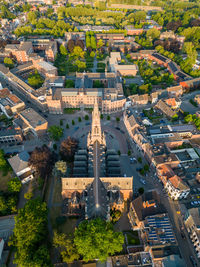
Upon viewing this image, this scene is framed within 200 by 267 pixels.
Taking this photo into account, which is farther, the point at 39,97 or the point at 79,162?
the point at 39,97

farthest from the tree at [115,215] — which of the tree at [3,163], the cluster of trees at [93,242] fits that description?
the tree at [3,163]

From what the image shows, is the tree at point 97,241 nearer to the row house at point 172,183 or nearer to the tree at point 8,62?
the row house at point 172,183

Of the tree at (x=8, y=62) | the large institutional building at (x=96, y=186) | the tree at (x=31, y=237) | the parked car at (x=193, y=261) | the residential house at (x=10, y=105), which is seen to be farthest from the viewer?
the tree at (x=8, y=62)

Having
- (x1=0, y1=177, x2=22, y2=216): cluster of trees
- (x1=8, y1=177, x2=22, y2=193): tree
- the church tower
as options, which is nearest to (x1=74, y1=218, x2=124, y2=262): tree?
(x1=0, y1=177, x2=22, y2=216): cluster of trees

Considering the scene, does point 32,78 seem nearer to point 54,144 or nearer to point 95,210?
point 54,144

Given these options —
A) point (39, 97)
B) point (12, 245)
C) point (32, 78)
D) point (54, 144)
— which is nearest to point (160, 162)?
point (54, 144)

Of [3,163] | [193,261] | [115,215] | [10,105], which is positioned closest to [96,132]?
[115,215]

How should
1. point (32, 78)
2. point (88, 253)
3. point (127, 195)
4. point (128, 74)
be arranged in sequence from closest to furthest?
point (88, 253) < point (127, 195) < point (32, 78) < point (128, 74)
